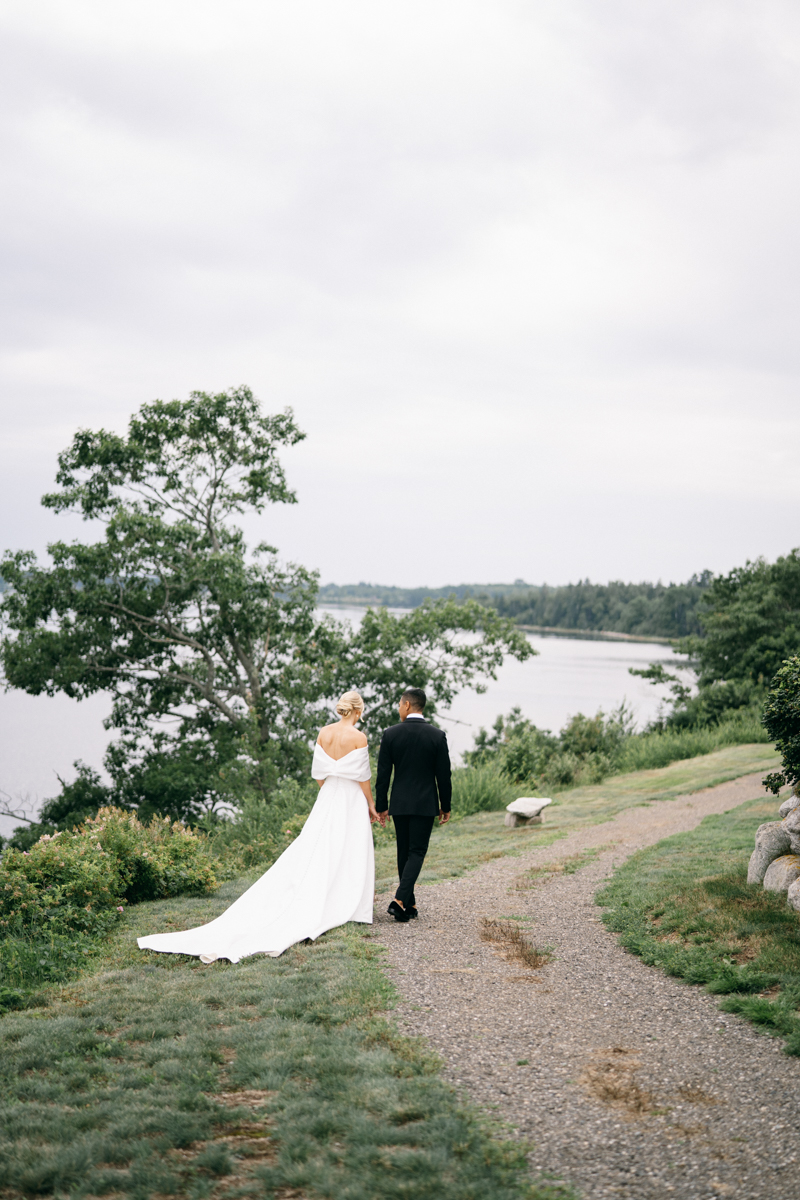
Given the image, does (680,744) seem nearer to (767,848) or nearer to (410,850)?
(767,848)

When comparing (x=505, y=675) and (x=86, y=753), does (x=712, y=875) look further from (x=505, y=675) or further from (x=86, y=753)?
(x=505, y=675)

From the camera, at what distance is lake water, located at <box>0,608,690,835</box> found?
25094mm

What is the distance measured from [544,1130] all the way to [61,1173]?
184cm

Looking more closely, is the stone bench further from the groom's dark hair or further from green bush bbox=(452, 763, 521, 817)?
the groom's dark hair

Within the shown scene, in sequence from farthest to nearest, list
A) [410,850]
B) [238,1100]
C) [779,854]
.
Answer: [779,854], [410,850], [238,1100]

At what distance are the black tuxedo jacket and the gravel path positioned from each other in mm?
938

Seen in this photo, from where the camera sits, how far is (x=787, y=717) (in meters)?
6.98

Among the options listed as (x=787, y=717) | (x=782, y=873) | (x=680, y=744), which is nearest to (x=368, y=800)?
(x=782, y=873)

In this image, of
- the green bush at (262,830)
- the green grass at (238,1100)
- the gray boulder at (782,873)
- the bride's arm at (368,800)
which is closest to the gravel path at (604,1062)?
the green grass at (238,1100)

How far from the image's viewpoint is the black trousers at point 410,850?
265 inches

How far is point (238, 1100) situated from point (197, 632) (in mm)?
17448

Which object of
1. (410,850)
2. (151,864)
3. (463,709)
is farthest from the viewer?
(463,709)

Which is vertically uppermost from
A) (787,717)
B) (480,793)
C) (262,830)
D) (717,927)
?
(787,717)

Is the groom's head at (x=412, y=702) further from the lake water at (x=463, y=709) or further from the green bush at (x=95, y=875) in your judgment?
the lake water at (x=463, y=709)
